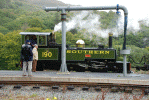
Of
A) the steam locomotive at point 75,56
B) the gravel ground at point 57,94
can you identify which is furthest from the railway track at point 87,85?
the steam locomotive at point 75,56

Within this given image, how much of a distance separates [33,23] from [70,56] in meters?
55.8

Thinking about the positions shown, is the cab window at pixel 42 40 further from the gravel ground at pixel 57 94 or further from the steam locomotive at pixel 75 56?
the gravel ground at pixel 57 94

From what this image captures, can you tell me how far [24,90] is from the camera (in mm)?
7102

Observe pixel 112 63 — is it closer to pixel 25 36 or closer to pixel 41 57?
pixel 41 57

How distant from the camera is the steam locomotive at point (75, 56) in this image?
37.9ft

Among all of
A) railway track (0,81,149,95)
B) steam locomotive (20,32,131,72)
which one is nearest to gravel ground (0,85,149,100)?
railway track (0,81,149,95)

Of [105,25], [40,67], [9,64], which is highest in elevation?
[105,25]

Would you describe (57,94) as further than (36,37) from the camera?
No

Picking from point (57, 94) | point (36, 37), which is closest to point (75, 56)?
point (36, 37)

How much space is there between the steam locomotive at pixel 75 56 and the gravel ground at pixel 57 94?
4.36 metres

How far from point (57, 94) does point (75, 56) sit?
5.75 m

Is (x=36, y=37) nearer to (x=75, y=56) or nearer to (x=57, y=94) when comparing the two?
(x=75, y=56)

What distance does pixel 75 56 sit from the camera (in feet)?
40.0

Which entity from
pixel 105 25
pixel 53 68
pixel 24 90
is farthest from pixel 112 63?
pixel 105 25
